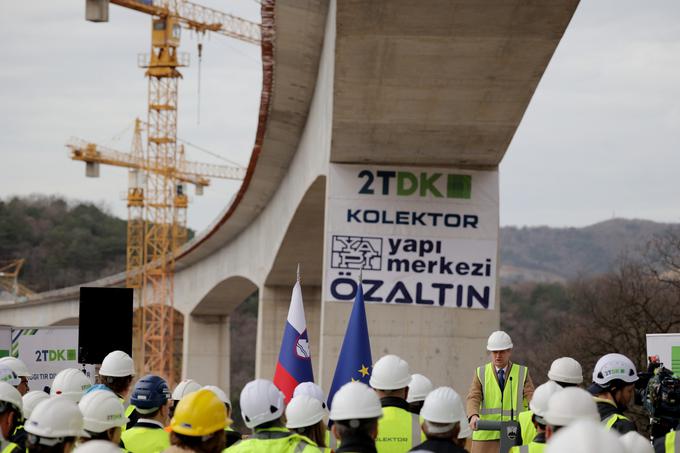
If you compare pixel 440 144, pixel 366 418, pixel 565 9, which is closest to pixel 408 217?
pixel 440 144

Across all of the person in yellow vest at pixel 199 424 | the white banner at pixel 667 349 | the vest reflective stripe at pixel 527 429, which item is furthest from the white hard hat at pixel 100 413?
the white banner at pixel 667 349

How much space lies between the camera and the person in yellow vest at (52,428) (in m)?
6.09

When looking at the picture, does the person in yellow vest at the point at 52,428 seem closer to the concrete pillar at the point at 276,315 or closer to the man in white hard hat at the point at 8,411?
the man in white hard hat at the point at 8,411

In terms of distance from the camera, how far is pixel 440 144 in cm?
1720

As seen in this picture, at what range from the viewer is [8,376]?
32.2 ft

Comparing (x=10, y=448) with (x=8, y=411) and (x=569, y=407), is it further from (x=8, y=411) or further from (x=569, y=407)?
(x=569, y=407)

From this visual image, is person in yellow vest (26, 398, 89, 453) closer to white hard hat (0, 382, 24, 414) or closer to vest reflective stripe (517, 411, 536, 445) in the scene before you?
white hard hat (0, 382, 24, 414)

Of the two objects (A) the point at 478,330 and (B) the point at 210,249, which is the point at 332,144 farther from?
(B) the point at 210,249

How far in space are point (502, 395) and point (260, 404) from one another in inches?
201

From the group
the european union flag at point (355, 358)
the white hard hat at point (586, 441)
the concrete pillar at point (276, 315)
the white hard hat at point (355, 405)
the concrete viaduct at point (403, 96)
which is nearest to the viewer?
the white hard hat at point (586, 441)

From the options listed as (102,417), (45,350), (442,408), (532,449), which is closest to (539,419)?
(532,449)

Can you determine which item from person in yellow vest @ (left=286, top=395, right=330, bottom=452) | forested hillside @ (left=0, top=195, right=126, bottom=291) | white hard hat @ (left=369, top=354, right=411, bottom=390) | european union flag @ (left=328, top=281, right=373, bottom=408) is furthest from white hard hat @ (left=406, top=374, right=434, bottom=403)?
forested hillside @ (left=0, top=195, right=126, bottom=291)

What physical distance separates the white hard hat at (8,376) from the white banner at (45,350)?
463 centimetres

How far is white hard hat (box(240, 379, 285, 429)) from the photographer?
6.82m
